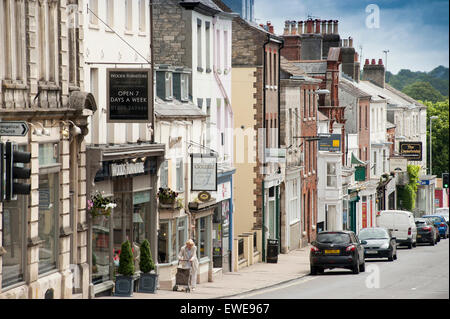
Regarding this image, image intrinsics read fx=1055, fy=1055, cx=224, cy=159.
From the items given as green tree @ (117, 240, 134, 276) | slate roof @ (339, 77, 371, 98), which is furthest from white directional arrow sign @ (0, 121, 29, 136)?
slate roof @ (339, 77, 371, 98)

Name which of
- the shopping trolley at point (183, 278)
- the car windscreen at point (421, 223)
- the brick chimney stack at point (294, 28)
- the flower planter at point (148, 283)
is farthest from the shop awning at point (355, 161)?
the flower planter at point (148, 283)

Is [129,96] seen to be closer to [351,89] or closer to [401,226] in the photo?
[401,226]

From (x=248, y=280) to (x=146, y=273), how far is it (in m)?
8.29

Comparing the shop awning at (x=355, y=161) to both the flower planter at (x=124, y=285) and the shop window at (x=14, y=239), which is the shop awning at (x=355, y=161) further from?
the shop window at (x=14, y=239)

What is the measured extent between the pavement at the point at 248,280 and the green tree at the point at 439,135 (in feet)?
109

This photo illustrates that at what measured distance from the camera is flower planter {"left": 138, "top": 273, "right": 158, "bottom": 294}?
2900 centimetres

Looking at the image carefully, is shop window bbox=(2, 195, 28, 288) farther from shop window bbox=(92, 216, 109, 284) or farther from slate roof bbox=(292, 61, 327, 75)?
slate roof bbox=(292, 61, 327, 75)

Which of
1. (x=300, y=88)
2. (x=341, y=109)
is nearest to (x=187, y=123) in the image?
(x=300, y=88)

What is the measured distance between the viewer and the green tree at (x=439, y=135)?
261 ft

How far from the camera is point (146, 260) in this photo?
29.2m

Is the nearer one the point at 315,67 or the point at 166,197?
the point at 166,197

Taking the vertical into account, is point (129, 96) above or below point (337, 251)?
above

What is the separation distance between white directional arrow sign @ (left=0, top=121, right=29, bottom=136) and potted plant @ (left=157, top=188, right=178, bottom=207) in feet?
39.0

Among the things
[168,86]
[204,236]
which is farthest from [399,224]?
[168,86]
